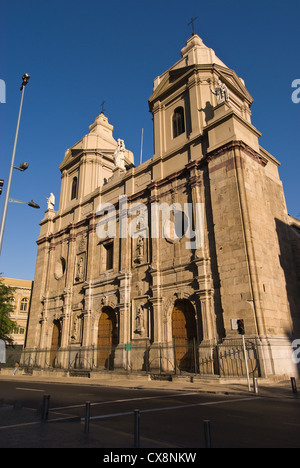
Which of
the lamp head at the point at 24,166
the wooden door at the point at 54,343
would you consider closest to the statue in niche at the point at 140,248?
the lamp head at the point at 24,166

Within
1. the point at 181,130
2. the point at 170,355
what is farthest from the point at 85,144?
the point at 170,355

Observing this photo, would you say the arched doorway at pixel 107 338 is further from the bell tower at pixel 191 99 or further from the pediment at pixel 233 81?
the pediment at pixel 233 81

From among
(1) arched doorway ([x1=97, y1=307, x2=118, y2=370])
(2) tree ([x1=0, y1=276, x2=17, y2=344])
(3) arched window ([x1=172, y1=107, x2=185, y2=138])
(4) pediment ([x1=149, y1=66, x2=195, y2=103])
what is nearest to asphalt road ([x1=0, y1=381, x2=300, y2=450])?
(1) arched doorway ([x1=97, y1=307, x2=118, y2=370])

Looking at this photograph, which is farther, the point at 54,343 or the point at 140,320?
the point at 54,343

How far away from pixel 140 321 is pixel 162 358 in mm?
3173

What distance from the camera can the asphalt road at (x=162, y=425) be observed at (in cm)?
511

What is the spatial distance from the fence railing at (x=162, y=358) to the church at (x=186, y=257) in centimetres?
7

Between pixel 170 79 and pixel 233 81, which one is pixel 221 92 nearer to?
pixel 233 81

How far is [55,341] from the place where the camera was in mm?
30750

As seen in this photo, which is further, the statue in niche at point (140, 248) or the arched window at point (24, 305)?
the arched window at point (24, 305)

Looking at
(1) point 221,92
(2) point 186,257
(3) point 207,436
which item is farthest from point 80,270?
(3) point 207,436

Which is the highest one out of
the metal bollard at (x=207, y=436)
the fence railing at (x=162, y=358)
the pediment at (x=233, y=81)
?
the pediment at (x=233, y=81)

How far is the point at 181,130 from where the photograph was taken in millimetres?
24969
